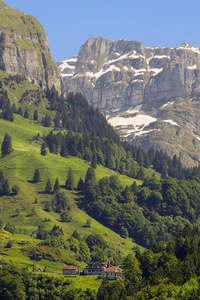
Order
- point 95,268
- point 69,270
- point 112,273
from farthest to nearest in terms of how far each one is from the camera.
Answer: point 69,270, point 95,268, point 112,273

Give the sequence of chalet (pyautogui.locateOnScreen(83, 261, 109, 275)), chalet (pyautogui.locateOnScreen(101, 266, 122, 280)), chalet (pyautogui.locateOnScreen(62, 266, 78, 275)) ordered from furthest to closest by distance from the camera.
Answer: chalet (pyautogui.locateOnScreen(62, 266, 78, 275)), chalet (pyautogui.locateOnScreen(83, 261, 109, 275)), chalet (pyautogui.locateOnScreen(101, 266, 122, 280))

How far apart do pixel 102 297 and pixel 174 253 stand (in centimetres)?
2769

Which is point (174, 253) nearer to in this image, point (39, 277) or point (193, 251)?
point (193, 251)

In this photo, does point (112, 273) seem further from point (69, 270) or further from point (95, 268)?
point (69, 270)

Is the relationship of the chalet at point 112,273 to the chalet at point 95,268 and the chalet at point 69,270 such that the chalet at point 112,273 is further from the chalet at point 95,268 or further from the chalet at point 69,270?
the chalet at point 69,270

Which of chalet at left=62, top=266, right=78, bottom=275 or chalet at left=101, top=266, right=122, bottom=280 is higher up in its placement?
chalet at left=101, top=266, right=122, bottom=280

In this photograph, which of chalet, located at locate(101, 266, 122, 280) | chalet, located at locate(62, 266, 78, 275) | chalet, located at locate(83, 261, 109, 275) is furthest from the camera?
chalet, located at locate(62, 266, 78, 275)

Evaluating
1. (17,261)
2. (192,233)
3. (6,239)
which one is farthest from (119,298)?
(6,239)

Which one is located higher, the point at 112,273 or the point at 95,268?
the point at 112,273

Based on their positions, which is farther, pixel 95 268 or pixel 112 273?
pixel 95 268

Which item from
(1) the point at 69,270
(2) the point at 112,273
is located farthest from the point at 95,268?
(2) the point at 112,273

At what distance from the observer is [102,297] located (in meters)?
139

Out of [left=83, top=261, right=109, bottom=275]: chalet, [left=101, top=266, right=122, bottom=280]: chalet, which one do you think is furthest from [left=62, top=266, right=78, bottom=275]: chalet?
[left=101, top=266, right=122, bottom=280]: chalet

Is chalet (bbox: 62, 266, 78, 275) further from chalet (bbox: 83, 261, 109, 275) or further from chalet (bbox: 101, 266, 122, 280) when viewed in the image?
chalet (bbox: 101, 266, 122, 280)
